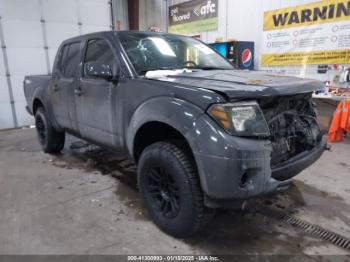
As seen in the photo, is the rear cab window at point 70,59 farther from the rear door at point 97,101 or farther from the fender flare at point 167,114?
the fender flare at point 167,114

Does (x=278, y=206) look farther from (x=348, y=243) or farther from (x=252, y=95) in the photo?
(x=252, y=95)

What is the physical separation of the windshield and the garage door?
5170 millimetres

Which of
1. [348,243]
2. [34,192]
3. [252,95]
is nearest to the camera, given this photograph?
[252,95]

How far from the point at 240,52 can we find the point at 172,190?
458cm

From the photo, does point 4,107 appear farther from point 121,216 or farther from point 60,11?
point 121,216

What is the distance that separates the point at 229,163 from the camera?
5.28 feet

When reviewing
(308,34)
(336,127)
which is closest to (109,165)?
(336,127)

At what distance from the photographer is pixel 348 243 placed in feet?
6.74

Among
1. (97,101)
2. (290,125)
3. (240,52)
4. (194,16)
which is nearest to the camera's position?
(290,125)

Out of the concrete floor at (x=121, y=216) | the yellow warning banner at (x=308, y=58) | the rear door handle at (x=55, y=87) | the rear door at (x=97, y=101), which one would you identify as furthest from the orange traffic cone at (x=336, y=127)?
the rear door handle at (x=55, y=87)

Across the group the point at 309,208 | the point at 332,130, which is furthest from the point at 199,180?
the point at 332,130

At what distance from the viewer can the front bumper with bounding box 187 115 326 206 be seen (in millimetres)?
1617

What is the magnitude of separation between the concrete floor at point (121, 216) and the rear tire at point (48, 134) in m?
0.42

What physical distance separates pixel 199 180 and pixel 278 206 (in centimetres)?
116
